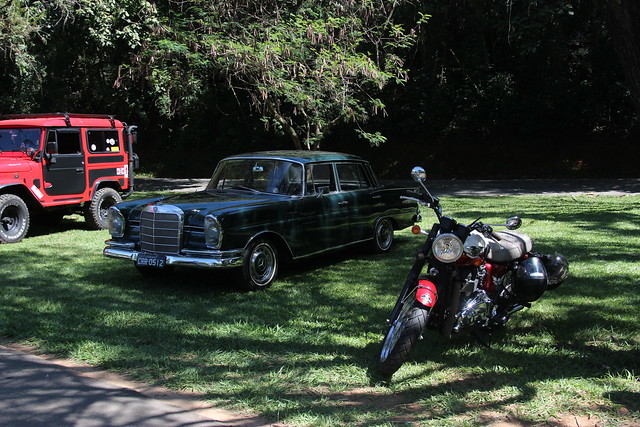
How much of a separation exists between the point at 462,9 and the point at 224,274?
62.6ft

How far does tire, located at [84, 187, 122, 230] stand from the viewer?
1156cm

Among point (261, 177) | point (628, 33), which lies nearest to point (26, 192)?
point (261, 177)

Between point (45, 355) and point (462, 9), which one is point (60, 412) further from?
point (462, 9)

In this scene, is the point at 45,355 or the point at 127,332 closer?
the point at 45,355

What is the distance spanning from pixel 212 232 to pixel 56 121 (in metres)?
5.96

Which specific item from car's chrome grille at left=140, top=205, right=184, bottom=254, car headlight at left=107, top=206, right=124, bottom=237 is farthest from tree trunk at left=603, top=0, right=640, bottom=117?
car headlight at left=107, top=206, right=124, bottom=237

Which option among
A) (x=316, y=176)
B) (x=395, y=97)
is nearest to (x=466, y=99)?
(x=395, y=97)

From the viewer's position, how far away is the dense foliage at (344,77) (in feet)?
53.0

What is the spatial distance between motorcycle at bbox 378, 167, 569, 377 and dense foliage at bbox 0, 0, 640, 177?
348 inches

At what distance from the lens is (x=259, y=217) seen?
6.84 metres

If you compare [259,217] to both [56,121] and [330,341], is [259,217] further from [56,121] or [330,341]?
[56,121]

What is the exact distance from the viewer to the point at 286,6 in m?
17.4

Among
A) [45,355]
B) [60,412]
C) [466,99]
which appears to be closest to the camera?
[60,412]

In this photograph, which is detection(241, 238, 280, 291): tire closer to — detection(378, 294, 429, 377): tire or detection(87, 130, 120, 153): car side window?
detection(378, 294, 429, 377): tire
